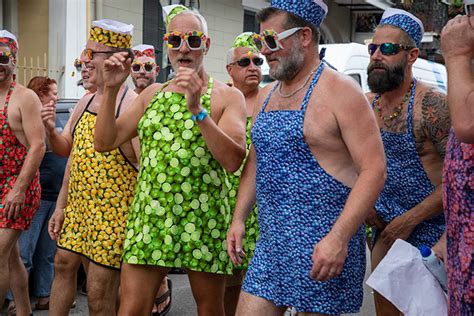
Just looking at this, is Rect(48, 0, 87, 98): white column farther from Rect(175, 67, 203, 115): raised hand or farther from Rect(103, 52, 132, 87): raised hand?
Rect(175, 67, 203, 115): raised hand

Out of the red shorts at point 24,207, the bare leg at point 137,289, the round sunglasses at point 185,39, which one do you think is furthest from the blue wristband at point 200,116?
the red shorts at point 24,207

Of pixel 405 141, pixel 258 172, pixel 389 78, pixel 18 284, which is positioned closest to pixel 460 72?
pixel 258 172

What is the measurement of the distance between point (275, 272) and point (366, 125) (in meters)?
0.81

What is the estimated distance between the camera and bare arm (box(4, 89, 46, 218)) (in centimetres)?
596

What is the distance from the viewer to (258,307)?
3.75 m

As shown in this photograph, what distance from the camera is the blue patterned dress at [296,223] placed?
364cm

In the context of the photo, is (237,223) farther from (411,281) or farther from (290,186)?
(411,281)

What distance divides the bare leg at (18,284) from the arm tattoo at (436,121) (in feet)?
11.1

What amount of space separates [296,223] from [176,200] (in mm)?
930

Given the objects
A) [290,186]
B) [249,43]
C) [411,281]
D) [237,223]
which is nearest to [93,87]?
[249,43]

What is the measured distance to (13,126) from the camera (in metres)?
6.16

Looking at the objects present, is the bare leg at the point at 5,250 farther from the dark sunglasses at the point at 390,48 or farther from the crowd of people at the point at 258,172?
the dark sunglasses at the point at 390,48

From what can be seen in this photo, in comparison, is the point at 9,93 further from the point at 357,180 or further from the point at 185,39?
the point at 357,180

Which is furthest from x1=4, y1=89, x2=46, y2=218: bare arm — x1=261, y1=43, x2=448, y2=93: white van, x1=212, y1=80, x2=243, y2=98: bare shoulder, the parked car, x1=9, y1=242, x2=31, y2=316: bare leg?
x1=261, y1=43, x2=448, y2=93: white van
